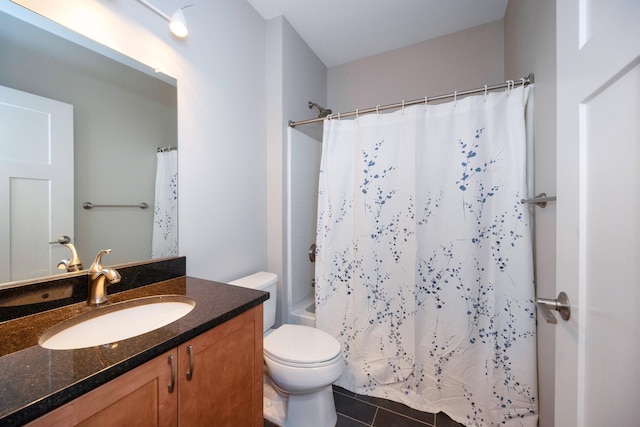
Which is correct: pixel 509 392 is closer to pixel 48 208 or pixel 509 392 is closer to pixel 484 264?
pixel 484 264

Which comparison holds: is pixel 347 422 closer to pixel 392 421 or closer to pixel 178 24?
pixel 392 421

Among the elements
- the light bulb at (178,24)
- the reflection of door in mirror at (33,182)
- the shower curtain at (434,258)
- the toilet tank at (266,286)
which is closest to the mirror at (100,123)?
the reflection of door in mirror at (33,182)

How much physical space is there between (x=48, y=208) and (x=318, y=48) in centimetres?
224

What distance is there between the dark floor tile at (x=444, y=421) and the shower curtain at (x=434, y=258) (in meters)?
0.03

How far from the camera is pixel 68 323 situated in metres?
0.76

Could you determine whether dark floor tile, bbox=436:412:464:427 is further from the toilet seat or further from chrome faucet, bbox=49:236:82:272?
chrome faucet, bbox=49:236:82:272

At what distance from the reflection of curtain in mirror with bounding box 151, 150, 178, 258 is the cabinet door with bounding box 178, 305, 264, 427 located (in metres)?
0.63

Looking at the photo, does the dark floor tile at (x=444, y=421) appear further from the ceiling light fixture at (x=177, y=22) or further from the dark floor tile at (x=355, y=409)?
the ceiling light fixture at (x=177, y=22)

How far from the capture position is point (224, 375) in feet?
2.72

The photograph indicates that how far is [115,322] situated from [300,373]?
832 mm

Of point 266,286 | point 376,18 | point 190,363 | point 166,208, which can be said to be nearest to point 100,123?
point 166,208

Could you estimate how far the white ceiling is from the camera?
172 cm

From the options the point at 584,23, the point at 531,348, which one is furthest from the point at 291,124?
the point at 531,348

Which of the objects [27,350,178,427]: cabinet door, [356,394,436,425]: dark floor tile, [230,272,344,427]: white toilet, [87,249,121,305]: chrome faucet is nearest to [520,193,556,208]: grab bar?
[230,272,344,427]: white toilet
